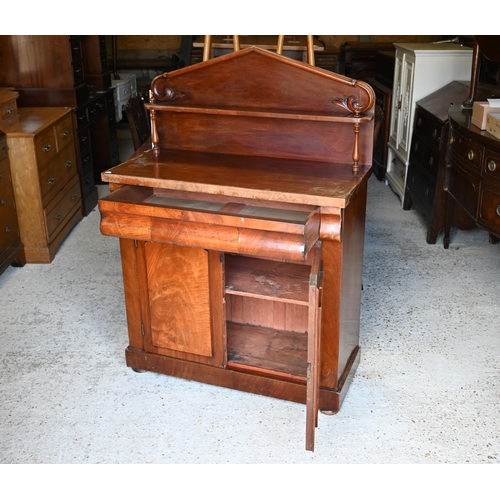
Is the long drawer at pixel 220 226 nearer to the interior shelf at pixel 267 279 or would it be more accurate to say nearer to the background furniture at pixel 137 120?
the interior shelf at pixel 267 279

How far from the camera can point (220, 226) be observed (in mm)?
2205

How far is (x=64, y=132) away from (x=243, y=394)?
2.70m

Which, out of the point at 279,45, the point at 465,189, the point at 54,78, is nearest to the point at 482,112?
the point at 465,189

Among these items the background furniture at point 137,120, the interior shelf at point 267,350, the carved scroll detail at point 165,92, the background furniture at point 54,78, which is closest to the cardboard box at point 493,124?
the interior shelf at point 267,350

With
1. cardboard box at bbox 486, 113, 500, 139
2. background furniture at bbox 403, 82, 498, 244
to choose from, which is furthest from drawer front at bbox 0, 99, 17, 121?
cardboard box at bbox 486, 113, 500, 139

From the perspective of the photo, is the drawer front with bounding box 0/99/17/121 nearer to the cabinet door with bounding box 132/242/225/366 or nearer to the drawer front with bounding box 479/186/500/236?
the cabinet door with bounding box 132/242/225/366

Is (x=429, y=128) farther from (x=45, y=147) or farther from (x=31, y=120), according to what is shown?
(x=31, y=120)

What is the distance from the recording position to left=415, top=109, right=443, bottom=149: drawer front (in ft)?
14.0

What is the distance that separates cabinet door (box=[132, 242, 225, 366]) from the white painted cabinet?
117 inches

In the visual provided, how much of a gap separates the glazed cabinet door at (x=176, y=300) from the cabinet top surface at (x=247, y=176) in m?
0.29

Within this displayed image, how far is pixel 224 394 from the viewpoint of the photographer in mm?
2725

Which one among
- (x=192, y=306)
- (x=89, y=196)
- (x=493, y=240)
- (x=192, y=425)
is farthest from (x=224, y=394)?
(x=89, y=196)

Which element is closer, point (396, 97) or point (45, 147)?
point (45, 147)

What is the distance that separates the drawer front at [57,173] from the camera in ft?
13.5
